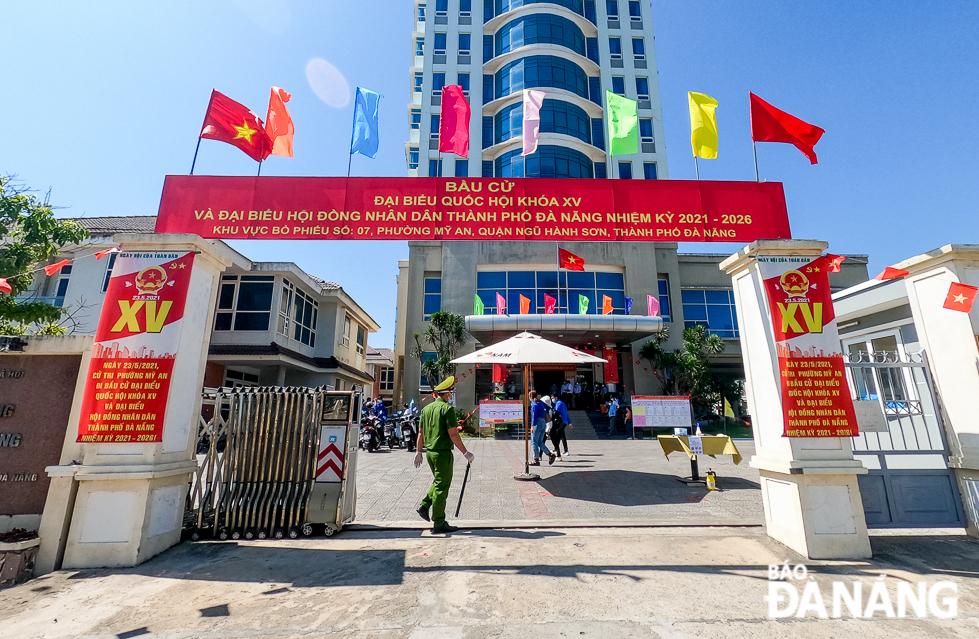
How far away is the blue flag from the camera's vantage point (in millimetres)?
7514

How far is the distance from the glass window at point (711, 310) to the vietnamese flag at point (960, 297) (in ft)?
75.8

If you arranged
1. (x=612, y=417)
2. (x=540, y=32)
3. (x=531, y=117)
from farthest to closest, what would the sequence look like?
(x=540, y=32) < (x=612, y=417) < (x=531, y=117)

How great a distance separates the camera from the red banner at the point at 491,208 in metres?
5.84

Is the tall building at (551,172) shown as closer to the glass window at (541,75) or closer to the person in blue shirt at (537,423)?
the glass window at (541,75)

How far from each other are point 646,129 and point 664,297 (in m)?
→ 14.2

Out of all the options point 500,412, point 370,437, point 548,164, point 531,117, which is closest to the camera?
point 531,117

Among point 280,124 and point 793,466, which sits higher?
point 280,124

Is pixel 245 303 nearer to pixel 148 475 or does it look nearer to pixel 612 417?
pixel 148 475

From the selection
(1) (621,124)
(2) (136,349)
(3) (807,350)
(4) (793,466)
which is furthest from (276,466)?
(1) (621,124)

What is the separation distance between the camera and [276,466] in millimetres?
5242

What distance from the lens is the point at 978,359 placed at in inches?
191

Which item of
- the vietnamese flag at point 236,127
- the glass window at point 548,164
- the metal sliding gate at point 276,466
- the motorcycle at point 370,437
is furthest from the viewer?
the glass window at point 548,164

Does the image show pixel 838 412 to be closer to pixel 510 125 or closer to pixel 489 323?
pixel 489 323

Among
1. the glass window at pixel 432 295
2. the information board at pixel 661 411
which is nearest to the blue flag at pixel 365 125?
the information board at pixel 661 411
